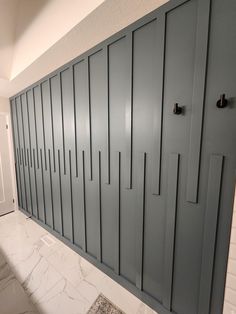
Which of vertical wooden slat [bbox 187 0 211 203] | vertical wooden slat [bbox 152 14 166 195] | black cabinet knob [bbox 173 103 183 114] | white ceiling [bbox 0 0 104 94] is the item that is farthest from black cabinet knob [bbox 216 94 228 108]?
white ceiling [bbox 0 0 104 94]

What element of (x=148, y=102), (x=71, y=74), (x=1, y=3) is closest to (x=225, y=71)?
(x=148, y=102)

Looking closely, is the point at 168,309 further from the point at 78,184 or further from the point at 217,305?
the point at 78,184

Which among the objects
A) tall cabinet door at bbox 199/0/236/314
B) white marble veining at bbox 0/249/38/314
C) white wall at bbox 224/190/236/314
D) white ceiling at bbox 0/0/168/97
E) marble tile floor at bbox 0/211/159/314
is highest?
white ceiling at bbox 0/0/168/97

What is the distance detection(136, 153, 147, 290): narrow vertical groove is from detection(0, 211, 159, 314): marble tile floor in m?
0.27

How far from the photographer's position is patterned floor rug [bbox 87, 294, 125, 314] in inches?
54.8

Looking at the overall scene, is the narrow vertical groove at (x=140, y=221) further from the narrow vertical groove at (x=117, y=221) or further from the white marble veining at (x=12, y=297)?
the white marble veining at (x=12, y=297)

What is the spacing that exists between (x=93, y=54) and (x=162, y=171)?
4.34ft

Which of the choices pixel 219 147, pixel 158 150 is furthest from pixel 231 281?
pixel 158 150

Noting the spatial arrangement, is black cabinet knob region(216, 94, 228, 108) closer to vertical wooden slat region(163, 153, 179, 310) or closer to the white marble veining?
vertical wooden slat region(163, 153, 179, 310)

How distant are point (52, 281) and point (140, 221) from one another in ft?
4.05

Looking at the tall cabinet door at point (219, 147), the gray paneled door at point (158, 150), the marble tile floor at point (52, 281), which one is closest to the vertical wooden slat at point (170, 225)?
the gray paneled door at point (158, 150)

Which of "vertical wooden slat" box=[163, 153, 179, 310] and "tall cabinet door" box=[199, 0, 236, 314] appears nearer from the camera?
"tall cabinet door" box=[199, 0, 236, 314]

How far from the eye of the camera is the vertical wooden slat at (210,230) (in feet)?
3.25

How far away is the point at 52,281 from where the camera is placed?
1705 mm
